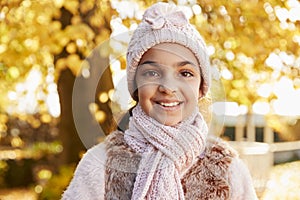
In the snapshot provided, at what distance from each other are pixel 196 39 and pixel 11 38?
2.80 metres

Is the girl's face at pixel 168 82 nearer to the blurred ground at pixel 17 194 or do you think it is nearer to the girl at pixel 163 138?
the girl at pixel 163 138

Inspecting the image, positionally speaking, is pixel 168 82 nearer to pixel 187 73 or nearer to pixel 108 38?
pixel 187 73

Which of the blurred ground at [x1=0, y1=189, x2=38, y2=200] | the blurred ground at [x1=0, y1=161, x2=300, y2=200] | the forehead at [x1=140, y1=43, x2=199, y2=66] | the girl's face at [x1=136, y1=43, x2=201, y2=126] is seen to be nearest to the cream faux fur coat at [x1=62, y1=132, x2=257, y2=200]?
the girl's face at [x1=136, y1=43, x2=201, y2=126]

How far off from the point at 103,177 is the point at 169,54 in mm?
400

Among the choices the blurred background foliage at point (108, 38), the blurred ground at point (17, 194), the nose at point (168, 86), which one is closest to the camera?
the nose at point (168, 86)

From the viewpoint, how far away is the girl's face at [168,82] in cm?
162

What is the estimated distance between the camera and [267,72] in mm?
4012

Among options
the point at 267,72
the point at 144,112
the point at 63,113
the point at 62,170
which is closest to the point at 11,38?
the point at 63,113

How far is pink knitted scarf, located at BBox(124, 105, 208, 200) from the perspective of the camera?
163cm

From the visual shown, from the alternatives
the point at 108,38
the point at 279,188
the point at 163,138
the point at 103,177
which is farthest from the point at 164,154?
the point at 279,188

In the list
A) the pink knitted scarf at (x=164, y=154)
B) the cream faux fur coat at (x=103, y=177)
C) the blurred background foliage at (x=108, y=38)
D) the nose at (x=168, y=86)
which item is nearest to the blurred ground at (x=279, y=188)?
the blurred background foliage at (x=108, y=38)

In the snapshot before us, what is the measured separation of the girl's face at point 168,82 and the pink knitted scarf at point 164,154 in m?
0.03

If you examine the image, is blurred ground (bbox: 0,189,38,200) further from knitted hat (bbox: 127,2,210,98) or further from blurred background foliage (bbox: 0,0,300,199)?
knitted hat (bbox: 127,2,210,98)

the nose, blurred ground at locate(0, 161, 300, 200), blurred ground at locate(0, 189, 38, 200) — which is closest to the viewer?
the nose
